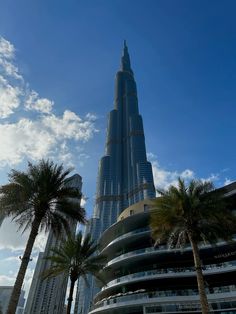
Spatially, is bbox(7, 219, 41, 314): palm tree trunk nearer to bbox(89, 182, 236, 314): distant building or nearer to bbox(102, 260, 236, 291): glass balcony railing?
bbox(89, 182, 236, 314): distant building

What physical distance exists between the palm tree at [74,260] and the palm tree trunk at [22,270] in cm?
969

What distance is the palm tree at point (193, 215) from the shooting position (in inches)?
831

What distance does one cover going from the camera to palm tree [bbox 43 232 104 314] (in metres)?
27.4

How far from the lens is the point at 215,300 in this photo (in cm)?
3184

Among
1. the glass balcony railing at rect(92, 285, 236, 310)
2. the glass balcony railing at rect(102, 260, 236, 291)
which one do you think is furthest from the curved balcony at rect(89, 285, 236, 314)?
the glass balcony railing at rect(102, 260, 236, 291)

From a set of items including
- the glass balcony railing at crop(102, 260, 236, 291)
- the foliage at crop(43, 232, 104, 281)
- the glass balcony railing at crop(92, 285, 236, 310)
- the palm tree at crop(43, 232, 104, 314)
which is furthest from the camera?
the glass balcony railing at crop(102, 260, 236, 291)

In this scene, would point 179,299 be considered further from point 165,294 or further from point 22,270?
point 22,270

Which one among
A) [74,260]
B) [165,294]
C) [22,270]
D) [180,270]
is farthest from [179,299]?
[22,270]

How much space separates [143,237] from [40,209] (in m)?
28.3

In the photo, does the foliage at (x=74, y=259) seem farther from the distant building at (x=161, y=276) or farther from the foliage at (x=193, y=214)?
the foliage at (x=193, y=214)

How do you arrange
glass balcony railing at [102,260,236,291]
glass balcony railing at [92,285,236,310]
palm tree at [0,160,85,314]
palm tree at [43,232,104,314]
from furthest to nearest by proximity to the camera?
Answer: glass balcony railing at [102,260,236,291] < glass balcony railing at [92,285,236,310] < palm tree at [43,232,104,314] < palm tree at [0,160,85,314]

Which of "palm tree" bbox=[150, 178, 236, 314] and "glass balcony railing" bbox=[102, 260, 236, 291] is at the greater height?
"glass balcony railing" bbox=[102, 260, 236, 291]

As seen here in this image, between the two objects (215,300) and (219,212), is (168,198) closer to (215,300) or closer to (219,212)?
(219,212)

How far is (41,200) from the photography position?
18.1m
